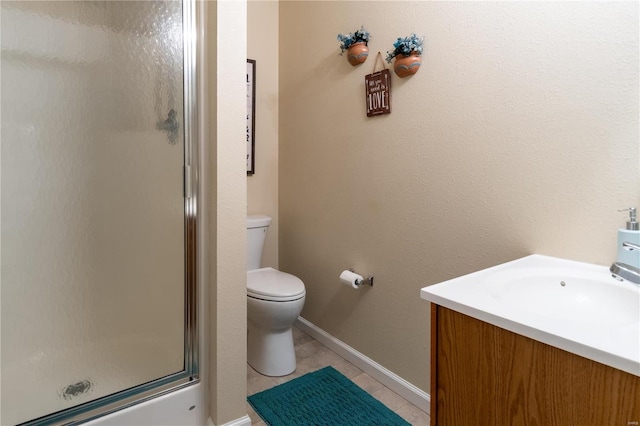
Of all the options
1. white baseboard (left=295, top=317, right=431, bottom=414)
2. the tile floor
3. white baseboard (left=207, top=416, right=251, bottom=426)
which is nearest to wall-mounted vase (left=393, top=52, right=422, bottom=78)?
white baseboard (left=295, top=317, right=431, bottom=414)

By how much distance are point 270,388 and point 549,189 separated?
157 centimetres

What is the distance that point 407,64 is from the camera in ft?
5.15

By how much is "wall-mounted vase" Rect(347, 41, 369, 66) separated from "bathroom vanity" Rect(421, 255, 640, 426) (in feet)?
4.15

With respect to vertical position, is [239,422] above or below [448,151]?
below

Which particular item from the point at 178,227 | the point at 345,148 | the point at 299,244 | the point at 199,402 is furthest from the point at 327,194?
the point at 199,402

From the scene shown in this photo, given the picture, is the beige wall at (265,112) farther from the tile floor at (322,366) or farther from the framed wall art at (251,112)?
the tile floor at (322,366)

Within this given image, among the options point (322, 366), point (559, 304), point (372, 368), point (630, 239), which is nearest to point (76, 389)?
point (322, 366)

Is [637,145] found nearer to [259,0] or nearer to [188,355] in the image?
[188,355]

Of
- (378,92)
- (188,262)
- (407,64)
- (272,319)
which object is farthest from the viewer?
(272,319)

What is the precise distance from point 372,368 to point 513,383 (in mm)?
1253

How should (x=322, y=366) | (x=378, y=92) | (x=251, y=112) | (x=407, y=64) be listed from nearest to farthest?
(x=407, y=64)
(x=378, y=92)
(x=322, y=366)
(x=251, y=112)

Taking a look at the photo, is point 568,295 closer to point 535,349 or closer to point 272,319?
point 535,349

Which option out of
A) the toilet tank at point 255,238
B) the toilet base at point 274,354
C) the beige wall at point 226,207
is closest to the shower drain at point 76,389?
the beige wall at point 226,207

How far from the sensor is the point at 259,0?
2445 millimetres
